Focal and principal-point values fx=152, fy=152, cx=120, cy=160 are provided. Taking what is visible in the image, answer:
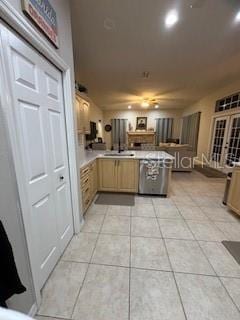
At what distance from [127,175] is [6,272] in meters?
2.55

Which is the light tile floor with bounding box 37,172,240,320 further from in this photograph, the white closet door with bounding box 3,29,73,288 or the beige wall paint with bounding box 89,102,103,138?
the beige wall paint with bounding box 89,102,103,138

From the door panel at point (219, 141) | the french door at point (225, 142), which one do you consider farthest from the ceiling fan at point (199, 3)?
the door panel at point (219, 141)

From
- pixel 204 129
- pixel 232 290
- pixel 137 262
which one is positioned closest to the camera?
pixel 232 290

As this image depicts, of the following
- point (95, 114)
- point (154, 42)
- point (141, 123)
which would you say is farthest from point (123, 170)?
point (141, 123)

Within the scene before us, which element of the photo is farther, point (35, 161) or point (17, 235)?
point (35, 161)

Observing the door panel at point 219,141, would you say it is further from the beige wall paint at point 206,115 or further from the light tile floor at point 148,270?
the light tile floor at point 148,270

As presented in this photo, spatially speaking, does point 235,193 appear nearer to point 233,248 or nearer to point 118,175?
Result: point 233,248

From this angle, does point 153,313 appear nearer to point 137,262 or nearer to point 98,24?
point 137,262

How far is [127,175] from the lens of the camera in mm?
3215

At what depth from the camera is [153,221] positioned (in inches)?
93.7

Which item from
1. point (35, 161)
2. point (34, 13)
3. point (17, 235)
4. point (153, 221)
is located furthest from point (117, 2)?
point (153, 221)

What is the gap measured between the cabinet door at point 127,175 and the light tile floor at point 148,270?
27.1 inches

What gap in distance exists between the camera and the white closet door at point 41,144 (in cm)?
105

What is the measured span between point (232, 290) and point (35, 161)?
2048mm
